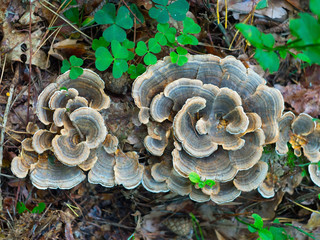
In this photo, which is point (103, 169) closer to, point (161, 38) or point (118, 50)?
point (118, 50)

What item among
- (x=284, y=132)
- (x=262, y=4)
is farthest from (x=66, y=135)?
(x=262, y=4)

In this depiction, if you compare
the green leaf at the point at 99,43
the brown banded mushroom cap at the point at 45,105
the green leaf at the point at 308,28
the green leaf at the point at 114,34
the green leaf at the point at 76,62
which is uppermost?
the green leaf at the point at 308,28

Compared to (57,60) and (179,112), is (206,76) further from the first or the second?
(57,60)

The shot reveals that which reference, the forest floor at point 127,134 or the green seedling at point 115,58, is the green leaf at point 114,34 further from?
the forest floor at point 127,134

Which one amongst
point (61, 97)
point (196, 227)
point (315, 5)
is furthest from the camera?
point (196, 227)

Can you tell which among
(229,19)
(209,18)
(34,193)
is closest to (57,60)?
(34,193)

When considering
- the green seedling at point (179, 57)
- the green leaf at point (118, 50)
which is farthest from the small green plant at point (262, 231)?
the green leaf at point (118, 50)
